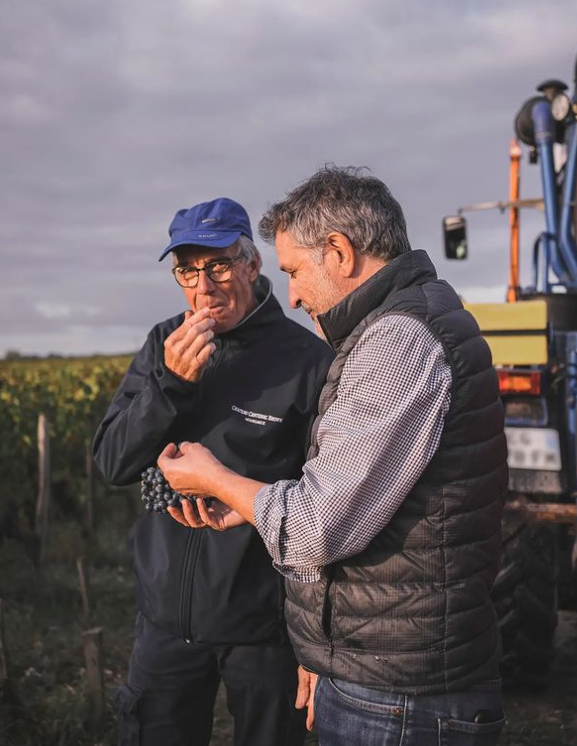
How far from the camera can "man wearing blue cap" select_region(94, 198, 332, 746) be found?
7.55ft

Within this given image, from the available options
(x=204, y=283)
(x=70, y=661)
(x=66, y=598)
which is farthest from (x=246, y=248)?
(x=66, y=598)

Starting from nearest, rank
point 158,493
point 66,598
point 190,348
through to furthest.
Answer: point 158,493
point 190,348
point 66,598

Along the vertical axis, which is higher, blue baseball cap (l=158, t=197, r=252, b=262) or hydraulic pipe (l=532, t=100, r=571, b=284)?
hydraulic pipe (l=532, t=100, r=571, b=284)

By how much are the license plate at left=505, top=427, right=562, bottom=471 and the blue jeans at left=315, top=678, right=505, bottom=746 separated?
239cm

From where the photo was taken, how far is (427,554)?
1642 mm

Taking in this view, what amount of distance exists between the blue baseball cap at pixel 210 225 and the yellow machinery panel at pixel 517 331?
5.89 ft

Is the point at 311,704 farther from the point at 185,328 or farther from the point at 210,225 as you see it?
the point at 210,225

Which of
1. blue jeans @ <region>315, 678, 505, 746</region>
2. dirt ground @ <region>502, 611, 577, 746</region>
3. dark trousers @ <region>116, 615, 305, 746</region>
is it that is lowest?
dirt ground @ <region>502, 611, 577, 746</region>

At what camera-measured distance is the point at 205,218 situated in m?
2.48

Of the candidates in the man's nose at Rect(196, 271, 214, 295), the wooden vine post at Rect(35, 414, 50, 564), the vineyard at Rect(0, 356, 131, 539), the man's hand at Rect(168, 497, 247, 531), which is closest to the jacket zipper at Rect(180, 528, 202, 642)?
the man's hand at Rect(168, 497, 247, 531)

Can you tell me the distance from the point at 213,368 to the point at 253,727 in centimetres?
102

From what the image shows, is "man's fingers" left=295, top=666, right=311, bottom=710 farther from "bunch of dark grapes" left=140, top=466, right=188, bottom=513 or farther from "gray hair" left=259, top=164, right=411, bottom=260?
"gray hair" left=259, top=164, right=411, bottom=260

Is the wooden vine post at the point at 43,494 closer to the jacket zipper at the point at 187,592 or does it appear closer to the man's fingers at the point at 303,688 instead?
the jacket zipper at the point at 187,592

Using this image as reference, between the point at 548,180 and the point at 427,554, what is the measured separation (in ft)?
13.4
